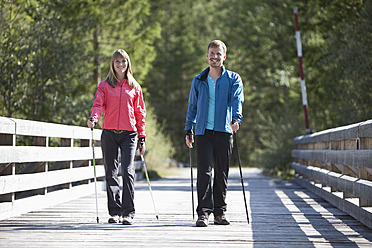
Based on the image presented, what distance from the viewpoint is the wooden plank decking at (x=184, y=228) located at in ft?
17.6

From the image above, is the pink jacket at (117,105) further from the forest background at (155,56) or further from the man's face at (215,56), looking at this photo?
the forest background at (155,56)

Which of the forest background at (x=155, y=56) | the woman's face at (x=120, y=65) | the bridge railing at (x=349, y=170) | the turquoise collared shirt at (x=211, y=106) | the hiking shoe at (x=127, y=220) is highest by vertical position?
the forest background at (x=155, y=56)

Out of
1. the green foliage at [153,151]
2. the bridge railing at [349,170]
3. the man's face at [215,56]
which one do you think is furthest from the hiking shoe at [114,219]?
the green foliage at [153,151]

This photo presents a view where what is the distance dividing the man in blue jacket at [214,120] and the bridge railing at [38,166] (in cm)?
192

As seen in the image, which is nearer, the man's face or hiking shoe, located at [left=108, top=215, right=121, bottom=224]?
the man's face

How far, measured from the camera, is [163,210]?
8055mm

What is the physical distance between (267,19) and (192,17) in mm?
15962

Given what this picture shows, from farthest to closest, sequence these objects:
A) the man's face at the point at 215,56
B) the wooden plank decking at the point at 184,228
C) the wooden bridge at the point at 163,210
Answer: the man's face at the point at 215,56
the wooden bridge at the point at 163,210
the wooden plank decking at the point at 184,228

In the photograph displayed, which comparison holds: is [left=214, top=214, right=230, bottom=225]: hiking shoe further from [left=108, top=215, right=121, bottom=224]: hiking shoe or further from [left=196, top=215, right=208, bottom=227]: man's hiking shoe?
[left=108, top=215, right=121, bottom=224]: hiking shoe

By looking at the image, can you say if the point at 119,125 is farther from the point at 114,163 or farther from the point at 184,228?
the point at 184,228

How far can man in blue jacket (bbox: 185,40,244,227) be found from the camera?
6555 mm

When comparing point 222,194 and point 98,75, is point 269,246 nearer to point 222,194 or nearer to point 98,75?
point 222,194

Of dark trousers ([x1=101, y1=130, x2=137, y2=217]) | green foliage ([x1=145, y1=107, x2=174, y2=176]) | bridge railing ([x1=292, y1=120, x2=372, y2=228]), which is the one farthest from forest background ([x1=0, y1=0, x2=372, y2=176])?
dark trousers ([x1=101, y1=130, x2=137, y2=217])

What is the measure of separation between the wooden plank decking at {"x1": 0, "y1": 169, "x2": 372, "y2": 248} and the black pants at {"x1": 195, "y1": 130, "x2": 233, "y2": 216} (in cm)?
25
